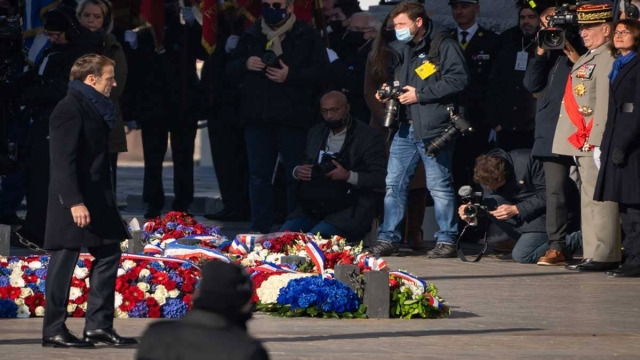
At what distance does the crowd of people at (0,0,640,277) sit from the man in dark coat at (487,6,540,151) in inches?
0.5

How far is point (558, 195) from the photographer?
13.1m

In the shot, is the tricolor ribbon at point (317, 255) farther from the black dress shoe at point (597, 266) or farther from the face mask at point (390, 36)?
the face mask at point (390, 36)

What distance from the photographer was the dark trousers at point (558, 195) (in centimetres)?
1312

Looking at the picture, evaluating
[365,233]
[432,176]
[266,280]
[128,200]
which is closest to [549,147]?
[432,176]

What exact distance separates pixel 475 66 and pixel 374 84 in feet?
3.31

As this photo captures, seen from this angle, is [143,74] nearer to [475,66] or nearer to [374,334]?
[475,66]

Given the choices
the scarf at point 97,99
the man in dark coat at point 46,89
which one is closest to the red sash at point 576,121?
the man in dark coat at point 46,89

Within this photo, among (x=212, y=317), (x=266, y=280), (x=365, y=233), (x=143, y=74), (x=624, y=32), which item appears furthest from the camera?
(x=143, y=74)

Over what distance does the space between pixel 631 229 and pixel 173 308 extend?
168 inches

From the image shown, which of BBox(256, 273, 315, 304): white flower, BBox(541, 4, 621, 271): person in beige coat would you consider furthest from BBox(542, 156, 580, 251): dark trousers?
BBox(256, 273, 315, 304): white flower

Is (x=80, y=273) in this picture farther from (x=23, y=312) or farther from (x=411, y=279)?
(x=411, y=279)

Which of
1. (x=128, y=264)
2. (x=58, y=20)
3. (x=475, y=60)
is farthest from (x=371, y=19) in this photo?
(x=128, y=264)

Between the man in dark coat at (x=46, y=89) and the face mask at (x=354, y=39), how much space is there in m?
3.23

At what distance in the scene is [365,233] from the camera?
1405cm
